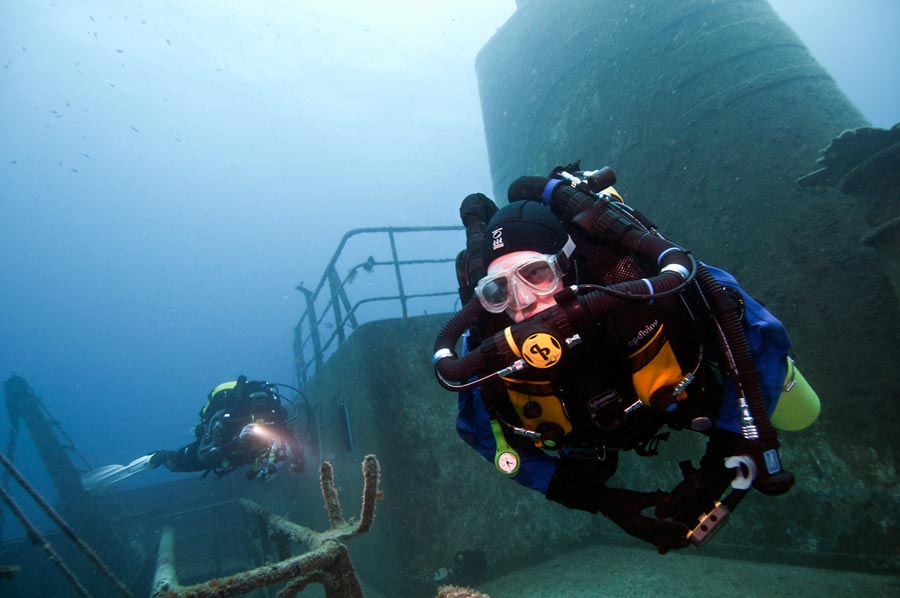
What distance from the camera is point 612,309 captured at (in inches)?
74.6

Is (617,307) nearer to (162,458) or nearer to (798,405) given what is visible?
(798,405)

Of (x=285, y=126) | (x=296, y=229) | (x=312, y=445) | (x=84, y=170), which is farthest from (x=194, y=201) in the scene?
(x=312, y=445)

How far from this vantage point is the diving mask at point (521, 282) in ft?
7.08

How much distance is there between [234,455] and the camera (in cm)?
692

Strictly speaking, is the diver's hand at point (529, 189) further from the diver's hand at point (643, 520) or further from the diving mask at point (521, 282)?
the diver's hand at point (643, 520)

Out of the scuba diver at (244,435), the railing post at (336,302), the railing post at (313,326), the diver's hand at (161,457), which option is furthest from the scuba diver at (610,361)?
the diver's hand at (161,457)

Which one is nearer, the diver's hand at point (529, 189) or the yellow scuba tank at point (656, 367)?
the yellow scuba tank at point (656, 367)

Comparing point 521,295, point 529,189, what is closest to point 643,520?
point 521,295

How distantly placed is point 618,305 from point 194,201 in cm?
12439

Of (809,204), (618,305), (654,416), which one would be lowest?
(654,416)

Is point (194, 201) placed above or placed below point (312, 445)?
above

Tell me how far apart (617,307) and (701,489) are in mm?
841

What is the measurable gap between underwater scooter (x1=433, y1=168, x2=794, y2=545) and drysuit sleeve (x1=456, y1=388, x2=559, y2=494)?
51cm

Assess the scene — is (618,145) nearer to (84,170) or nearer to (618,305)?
(618,305)
